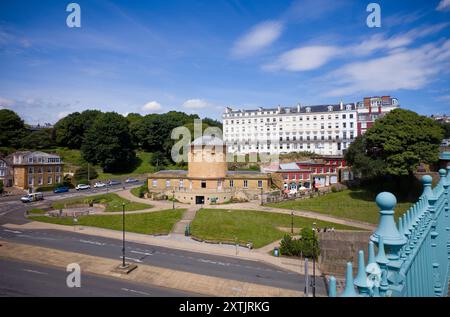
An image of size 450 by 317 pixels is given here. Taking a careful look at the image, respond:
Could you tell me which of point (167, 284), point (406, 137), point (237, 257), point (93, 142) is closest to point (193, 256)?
point (237, 257)

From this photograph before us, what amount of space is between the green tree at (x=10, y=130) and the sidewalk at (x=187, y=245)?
181 ft

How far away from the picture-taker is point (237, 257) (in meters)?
32.3

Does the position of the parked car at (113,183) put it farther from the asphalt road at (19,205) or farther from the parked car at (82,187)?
the parked car at (82,187)

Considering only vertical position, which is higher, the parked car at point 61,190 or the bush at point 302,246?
the parked car at point 61,190

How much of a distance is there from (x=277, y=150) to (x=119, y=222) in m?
56.6

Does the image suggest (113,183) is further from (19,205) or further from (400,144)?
(400,144)

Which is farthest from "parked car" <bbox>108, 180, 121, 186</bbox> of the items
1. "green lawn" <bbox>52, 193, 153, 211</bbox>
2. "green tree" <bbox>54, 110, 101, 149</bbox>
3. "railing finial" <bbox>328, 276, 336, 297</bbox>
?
"railing finial" <bbox>328, 276, 336, 297</bbox>

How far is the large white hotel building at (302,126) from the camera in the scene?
80.7 meters

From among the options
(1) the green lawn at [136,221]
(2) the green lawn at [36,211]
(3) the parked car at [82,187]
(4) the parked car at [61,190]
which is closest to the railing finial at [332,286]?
(1) the green lawn at [136,221]

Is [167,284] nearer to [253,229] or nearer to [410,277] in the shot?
[253,229]

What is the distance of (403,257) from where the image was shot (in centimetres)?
476

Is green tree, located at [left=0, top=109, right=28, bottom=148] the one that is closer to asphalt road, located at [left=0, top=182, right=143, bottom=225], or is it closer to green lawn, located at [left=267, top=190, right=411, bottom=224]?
asphalt road, located at [left=0, top=182, right=143, bottom=225]

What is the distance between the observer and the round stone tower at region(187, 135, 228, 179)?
56.2 meters

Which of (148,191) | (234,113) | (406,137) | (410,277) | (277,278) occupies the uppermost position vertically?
(234,113)
